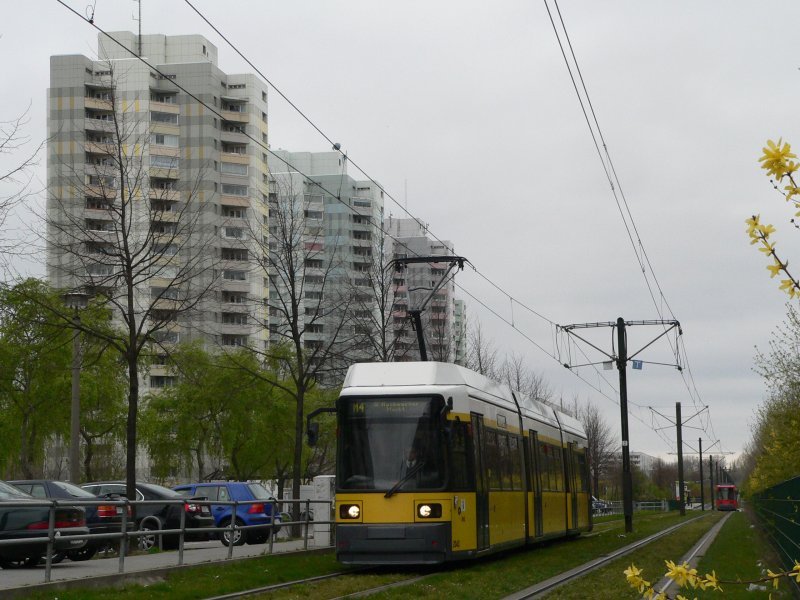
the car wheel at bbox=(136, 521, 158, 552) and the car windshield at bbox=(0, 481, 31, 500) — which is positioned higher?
the car windshield at bbox=(0, 481, 31, 500)

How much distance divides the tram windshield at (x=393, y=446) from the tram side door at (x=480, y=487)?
4.00 feet

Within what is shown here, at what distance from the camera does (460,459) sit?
742 inches

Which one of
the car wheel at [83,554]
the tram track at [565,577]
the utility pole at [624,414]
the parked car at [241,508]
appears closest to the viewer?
the tram track at [565,577]

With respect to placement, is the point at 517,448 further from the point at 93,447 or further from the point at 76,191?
the point at 93,447

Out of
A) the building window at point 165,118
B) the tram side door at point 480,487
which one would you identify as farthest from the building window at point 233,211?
the tram side door at point 480,487

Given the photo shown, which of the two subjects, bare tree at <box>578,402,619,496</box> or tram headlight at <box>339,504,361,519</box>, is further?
bare tree at <box>578,402,619,496</box>

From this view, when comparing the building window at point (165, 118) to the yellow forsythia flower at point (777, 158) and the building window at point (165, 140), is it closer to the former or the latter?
the building window at point (165, 140)

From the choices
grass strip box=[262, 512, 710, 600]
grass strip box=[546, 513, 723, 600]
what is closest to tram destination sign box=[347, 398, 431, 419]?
grass strip box=[262, 512, 710, 600]

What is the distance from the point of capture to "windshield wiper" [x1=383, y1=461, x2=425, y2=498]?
18141 millimetres

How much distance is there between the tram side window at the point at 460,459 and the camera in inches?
729

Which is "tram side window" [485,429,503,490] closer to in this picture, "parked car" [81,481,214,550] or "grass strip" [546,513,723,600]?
"grass strip" [546,513,723,600]

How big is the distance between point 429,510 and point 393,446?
44.1 inches

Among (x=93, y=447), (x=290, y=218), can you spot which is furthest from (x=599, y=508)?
(x=290, y=218)

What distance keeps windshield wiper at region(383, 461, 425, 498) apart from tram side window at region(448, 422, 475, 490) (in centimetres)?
52
